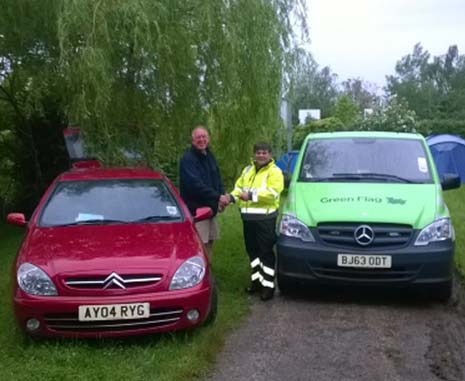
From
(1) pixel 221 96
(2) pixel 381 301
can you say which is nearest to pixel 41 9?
(1) pixel 221 96

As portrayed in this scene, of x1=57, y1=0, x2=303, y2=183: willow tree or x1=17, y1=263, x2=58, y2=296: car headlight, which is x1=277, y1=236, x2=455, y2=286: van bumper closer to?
x1=17, y1=263, x2=58, y2=296: car headlight

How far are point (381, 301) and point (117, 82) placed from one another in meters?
4.59

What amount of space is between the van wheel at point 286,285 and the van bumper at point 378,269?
205 mm

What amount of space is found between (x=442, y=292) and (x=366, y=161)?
173 centimetres

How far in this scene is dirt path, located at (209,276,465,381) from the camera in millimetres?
5117

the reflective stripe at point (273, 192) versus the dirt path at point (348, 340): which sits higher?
A: the reflective stripe at point (273, 192)

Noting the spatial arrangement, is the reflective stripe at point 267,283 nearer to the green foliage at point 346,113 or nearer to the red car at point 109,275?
the red car at point 109,275

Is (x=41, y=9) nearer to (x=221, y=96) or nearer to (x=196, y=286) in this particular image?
(x=221, y=96)

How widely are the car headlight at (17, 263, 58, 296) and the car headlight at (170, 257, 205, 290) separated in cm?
95

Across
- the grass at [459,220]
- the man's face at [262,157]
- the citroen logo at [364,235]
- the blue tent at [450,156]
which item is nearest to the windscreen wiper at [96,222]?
the man's face at [262,157]

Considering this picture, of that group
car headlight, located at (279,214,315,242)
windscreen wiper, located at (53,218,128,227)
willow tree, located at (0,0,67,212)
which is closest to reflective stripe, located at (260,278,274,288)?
car headlight, located at (279,214,315,242)

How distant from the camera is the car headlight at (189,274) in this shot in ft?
18.2

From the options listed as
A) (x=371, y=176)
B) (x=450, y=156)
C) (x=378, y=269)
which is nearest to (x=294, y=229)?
(x=378, y=269)

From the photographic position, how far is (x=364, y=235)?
6.69 meters
